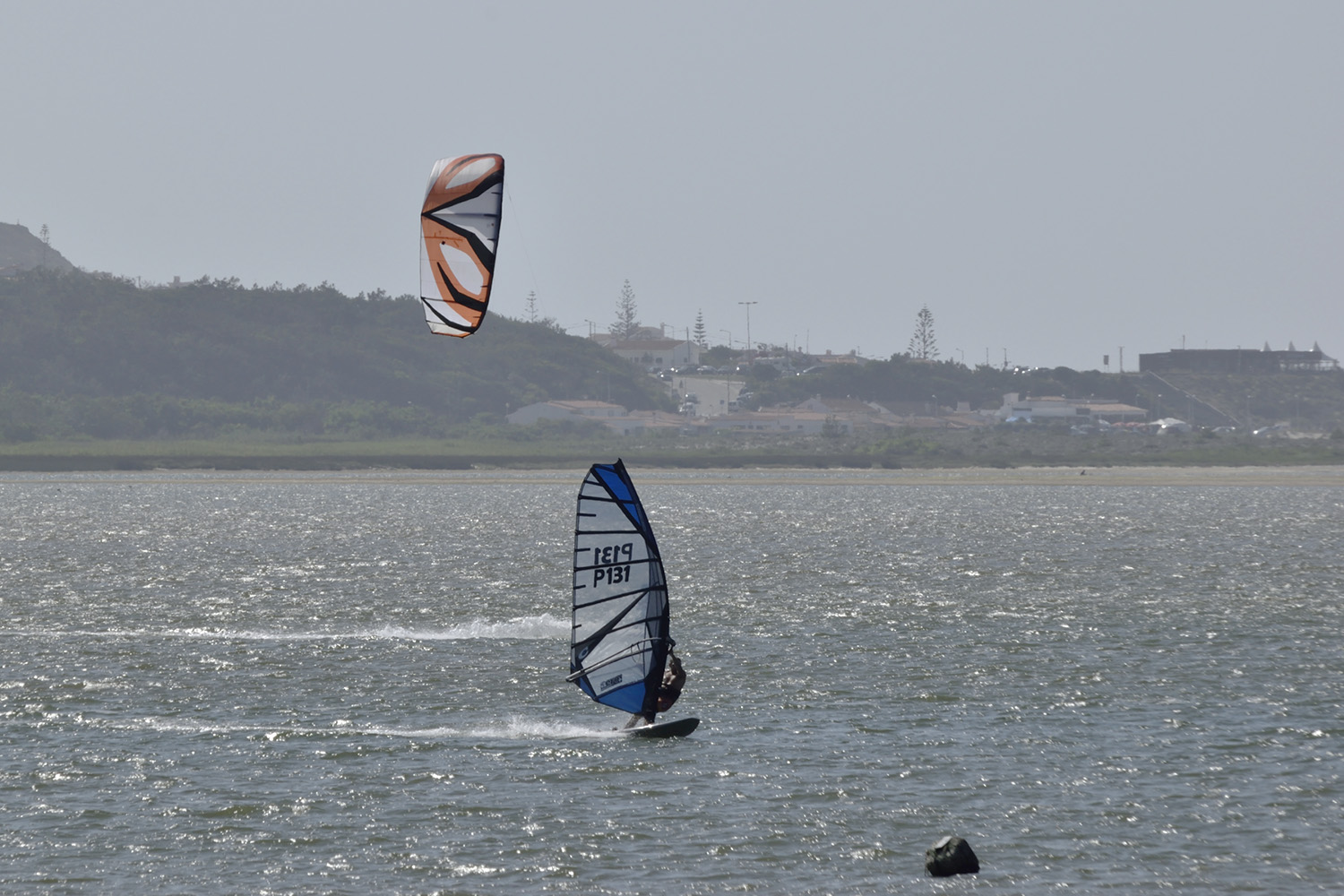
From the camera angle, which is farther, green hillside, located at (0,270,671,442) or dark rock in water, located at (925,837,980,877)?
green hillside, located at (0,270,671,442)

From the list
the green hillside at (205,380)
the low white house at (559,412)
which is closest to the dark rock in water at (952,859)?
the green hillside at (205,380)

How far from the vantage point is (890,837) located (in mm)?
15852

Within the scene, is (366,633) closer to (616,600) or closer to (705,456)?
(616,600)

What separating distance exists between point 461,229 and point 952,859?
1198 cm

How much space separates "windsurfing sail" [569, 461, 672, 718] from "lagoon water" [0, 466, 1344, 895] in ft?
3.05

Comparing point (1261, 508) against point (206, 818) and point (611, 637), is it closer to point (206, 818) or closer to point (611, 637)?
point (611, 637)

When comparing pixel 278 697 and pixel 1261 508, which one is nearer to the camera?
pixel 278 697

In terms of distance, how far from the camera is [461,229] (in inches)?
854

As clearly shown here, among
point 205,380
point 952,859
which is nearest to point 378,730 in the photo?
point 952,859

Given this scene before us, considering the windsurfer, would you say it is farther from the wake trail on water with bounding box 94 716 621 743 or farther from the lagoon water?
the lagoon water

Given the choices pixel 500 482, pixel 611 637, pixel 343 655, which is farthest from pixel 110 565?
pixel 500 482

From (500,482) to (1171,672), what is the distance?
9416cm

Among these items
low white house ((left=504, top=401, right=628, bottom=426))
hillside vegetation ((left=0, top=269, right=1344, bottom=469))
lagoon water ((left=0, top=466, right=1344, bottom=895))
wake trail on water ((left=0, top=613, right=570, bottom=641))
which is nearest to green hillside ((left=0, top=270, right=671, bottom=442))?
hillside vegetation ((left=0, top=269, right=1344, bottom=469))

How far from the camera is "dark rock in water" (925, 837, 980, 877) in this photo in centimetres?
1433
